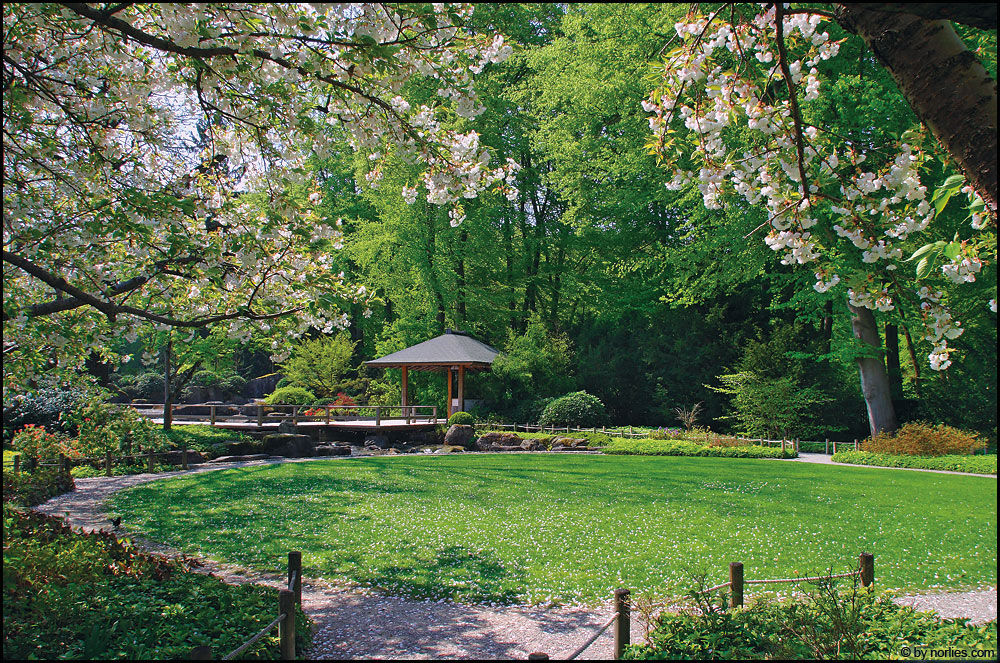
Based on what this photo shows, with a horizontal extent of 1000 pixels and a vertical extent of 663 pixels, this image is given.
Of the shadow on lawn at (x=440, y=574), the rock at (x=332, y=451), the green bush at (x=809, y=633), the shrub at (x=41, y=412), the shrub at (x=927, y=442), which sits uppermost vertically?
the shrub at (x=41, y=412)

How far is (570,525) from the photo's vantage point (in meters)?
9.03

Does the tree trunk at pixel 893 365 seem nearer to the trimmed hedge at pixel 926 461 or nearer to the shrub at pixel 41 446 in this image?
the trimmed hedge at pixel 926 461

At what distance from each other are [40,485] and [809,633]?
1352 cm

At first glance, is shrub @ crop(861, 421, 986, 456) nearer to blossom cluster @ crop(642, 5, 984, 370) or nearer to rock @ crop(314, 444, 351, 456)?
blossom cluster @ crop(642, 5, 984, 370)

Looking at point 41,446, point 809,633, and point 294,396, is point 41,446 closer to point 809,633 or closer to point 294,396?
point 809,633

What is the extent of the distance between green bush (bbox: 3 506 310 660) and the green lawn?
165 centimetres

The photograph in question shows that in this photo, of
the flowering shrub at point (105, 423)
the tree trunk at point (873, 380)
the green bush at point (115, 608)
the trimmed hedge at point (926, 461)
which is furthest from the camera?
the tree trunk at point (873, 380)

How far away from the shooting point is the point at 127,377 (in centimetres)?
3819

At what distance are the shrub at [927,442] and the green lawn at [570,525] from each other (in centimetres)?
294

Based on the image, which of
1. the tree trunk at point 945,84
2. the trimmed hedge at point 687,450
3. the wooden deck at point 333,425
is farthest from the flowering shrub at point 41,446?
the tree trunk at point 945,84

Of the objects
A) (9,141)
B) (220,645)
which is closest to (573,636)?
(220,645)

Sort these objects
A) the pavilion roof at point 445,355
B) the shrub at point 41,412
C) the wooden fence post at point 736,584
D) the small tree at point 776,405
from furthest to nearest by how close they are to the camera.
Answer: the pavilion roof at point 445,355 < the small tree at point 776,405 < the shrub at point 41,412 < the wooden fence post at point 736,584

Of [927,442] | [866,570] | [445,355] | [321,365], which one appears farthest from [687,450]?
[321,365]

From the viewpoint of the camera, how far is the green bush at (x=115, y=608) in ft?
13.1
